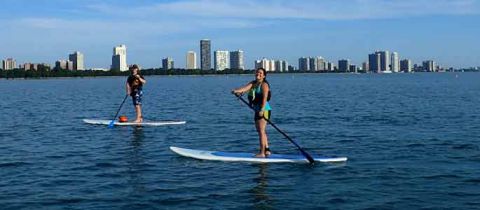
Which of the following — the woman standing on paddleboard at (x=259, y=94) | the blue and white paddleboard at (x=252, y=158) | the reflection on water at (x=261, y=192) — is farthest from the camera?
the blue and white paddleboard at (x=252, y=158)

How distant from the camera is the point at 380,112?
31.8 meters

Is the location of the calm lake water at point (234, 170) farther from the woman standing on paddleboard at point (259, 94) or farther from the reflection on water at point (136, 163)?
the woman standing on paddleboard at point (259, 94)

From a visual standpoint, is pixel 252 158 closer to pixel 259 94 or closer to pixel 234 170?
pixel 234 170

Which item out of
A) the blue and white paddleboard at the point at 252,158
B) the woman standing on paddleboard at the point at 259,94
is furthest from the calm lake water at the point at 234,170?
the woman standing on paddleboard at the point at 259,94

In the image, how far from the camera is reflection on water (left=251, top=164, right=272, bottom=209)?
10570 millimetres

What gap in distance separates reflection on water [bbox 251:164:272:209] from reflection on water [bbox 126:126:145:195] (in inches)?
83.5

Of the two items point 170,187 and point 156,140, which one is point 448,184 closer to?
point 170,187

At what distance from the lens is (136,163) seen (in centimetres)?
1487

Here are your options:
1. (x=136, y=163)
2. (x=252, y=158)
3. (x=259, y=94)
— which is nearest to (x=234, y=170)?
(x=252, y=158)

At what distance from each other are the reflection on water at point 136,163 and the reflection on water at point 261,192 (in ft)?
6.96

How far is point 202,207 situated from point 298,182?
267 centimetres

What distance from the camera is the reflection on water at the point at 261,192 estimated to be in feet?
34.7

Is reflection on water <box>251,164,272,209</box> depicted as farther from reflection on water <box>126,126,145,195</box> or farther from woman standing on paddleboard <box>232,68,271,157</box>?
reflection on water <box>126,126,145,195</box>

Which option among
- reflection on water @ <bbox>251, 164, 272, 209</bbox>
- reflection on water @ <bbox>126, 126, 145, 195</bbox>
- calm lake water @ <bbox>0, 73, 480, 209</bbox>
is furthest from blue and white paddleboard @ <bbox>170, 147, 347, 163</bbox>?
reflection on water @ <bbox>126, 126, 145, 195</bbox>
